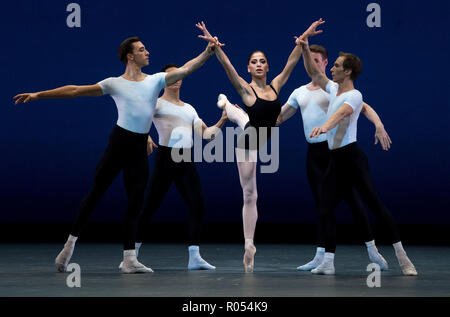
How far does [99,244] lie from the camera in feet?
25.9

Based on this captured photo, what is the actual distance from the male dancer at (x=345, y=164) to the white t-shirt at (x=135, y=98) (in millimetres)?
1193

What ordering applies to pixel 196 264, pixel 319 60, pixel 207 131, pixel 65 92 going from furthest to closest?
pixel 207 131 < pixel 319 60 < pixel 196 264 < pixel 65 92

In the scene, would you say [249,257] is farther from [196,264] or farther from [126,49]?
[126,49]

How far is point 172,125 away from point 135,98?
2.11 feet

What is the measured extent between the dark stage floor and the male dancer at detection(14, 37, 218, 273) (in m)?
0.28

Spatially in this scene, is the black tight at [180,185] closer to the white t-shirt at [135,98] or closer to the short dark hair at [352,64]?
the white t-shirt at [135,98]

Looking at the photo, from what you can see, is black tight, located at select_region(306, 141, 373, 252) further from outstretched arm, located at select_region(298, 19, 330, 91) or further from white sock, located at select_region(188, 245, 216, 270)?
white sock, located at select_region(188, 245, 216, 270)

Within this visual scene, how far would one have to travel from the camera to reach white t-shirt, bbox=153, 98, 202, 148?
19.2ft

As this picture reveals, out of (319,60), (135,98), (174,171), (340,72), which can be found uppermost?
(319,60)

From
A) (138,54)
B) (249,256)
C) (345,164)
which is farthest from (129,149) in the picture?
(345,164)

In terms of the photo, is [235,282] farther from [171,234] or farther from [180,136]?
[171,234]

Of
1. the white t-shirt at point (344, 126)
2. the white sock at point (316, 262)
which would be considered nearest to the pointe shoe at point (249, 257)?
the white sock at point (316, 262)

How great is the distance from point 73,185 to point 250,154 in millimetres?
4046

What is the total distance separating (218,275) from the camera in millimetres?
5164
